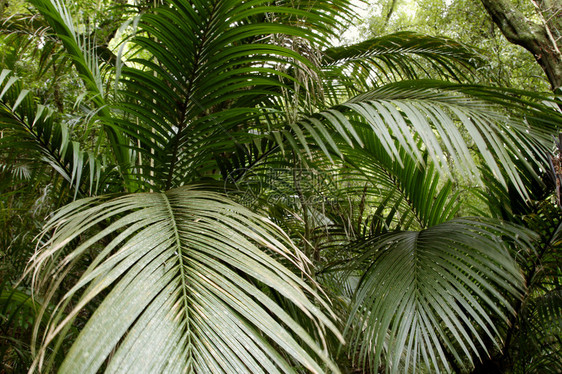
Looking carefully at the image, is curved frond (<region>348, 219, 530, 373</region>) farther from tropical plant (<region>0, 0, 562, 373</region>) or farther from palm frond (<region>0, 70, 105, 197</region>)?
palm frond (<region>0, 70, 105, 197</region>)

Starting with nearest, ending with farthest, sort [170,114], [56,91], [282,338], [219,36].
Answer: [282,338], [219,36], [170,114], [56,91]

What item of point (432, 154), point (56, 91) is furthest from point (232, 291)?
point (56, 91)

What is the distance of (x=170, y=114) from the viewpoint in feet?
4.17

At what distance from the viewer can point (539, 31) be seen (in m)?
2.68

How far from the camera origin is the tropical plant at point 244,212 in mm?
595

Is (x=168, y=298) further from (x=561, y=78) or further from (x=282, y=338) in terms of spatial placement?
(x=561, y=78)

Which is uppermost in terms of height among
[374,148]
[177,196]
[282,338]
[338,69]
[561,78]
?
[561,78]

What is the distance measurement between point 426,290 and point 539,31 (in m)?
2.45

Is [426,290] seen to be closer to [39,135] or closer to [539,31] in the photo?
[39,135]

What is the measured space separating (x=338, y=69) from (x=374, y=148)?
422mm

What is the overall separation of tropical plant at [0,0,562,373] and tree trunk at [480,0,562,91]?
3.61 ft

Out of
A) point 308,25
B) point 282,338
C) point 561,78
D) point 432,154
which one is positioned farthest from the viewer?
point 561,78

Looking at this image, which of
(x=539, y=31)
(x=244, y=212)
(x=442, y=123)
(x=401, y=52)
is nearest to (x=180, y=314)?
(x=244, y=212)

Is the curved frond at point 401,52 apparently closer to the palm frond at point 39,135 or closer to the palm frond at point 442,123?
the palm frond at point 442,123
